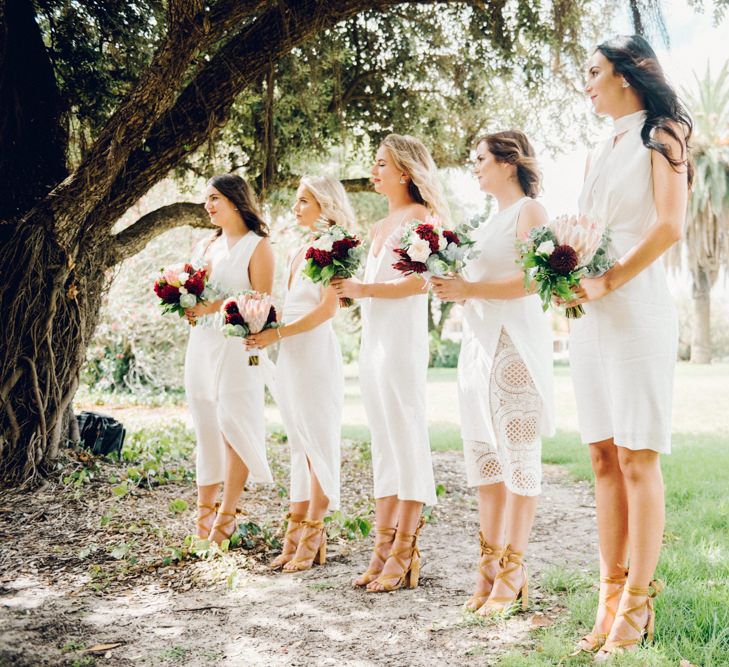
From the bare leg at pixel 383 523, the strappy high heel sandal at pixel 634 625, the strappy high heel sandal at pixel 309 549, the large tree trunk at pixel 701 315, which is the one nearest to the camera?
the strappy high heel sandal at pixel 634 625

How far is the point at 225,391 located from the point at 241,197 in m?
1.42

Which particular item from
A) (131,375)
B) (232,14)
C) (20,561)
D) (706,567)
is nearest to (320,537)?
(20,561)

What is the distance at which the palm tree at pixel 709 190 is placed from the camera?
30.5 metres

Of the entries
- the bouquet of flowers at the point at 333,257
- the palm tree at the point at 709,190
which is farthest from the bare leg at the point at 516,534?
the palm tree at the point at 709,190

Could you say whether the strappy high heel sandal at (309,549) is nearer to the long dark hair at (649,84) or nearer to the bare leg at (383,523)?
the bare leg at (383,523)

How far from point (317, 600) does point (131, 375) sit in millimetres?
15297

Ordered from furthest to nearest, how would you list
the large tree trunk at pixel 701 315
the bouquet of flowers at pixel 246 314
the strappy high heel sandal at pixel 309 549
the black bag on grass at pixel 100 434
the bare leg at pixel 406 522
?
1. the large tree trunk at pixel 701 315
2. the black bag on grass at pixel 100 434
3. the strappy high heel sandal at pixel 309 549
4. the bouquet of flowers at pixel 246 314
5. the bare leg at pixel 406 522

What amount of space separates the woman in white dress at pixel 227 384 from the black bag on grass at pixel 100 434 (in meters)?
2.91

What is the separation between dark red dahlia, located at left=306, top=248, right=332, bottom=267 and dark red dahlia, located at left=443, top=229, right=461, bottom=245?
834mm

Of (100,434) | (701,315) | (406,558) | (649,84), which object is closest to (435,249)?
(649,84)

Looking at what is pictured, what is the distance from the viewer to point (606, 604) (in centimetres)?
317

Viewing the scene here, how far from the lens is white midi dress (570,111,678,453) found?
3010 mm

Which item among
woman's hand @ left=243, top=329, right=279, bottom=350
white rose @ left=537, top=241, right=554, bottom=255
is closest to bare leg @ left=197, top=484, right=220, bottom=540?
woman's hand @ left=243, top=329, right=279, bottom=350

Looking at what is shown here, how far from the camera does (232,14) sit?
5586 mm
